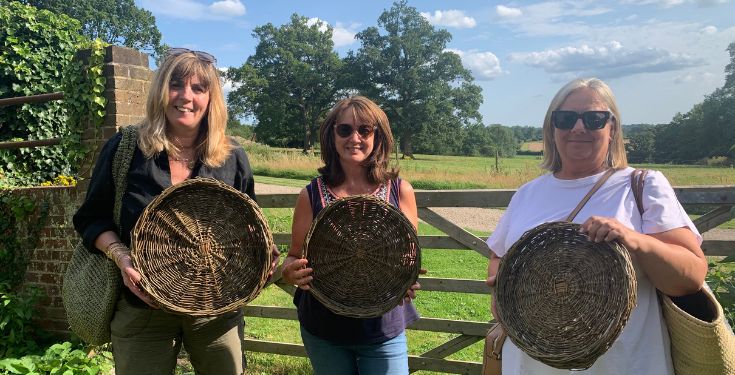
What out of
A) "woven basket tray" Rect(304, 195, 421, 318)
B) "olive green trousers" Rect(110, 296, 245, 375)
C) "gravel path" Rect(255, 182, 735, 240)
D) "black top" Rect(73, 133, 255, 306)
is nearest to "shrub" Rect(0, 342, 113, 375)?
"olive green trousers" Rect(110, 296, 245, 375)

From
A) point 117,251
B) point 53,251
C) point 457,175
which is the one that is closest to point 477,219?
point 457,175

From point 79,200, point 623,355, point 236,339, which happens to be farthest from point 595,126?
point 79,200

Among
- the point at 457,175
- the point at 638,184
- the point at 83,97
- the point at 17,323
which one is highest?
the point at 83,97

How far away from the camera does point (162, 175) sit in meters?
2.26

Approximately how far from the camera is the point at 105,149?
2.28 m

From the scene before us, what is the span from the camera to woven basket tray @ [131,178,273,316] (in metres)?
2.10

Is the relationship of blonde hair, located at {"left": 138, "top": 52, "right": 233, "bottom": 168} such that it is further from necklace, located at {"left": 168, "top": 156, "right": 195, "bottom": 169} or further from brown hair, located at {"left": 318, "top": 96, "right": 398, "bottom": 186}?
brown hair, located at {"left": 318, "top": 96, "right": 398, "bottom": 186}

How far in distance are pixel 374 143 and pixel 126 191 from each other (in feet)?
3.65

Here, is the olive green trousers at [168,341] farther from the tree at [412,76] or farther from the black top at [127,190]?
the tree at [412,76]

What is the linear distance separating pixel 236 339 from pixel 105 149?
41.7 inches

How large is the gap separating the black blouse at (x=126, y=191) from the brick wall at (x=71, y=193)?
6.43ft

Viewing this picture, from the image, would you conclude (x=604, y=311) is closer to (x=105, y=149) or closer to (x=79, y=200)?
(x=105, y=149)

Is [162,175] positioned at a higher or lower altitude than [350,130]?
lower

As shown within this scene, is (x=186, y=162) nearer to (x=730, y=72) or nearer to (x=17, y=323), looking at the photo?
(x=17, y=323)
